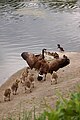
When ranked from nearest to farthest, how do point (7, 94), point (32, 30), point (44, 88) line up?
1. point (7, 94)
2. point (44, 88)
3. point (32, 30)

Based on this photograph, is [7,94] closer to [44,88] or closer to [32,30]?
[44,88]

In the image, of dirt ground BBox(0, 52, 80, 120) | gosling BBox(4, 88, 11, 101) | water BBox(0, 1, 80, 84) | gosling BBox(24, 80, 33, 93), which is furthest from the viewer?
water BBox(0, 1, 80, 84)

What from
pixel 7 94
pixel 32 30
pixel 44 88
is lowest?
pixel 32 30

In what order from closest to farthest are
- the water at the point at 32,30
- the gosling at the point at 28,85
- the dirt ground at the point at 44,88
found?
the dirt ground at the point at 44,88, the gosling at the point at 28,85, the water at the point at 32,30

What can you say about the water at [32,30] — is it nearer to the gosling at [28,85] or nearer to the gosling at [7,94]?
the gosling at [28,85]

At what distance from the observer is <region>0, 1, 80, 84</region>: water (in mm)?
17316

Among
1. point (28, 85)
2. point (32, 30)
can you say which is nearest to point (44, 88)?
point (28, 85)

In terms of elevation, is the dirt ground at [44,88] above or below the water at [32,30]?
above

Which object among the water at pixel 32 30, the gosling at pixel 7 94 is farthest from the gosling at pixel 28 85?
the water at pixel 32 30

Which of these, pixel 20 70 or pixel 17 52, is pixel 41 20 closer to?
pixel 17 52

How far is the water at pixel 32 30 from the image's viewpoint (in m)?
17.3

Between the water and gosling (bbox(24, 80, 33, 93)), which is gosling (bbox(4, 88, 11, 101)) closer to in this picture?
gosling (bbox(24, 80, 33, 93))

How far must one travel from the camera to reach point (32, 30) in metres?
23.8

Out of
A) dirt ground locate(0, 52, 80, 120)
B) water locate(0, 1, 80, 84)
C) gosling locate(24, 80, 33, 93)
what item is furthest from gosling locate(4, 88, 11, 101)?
water locate(0, 1, 80, 84)
